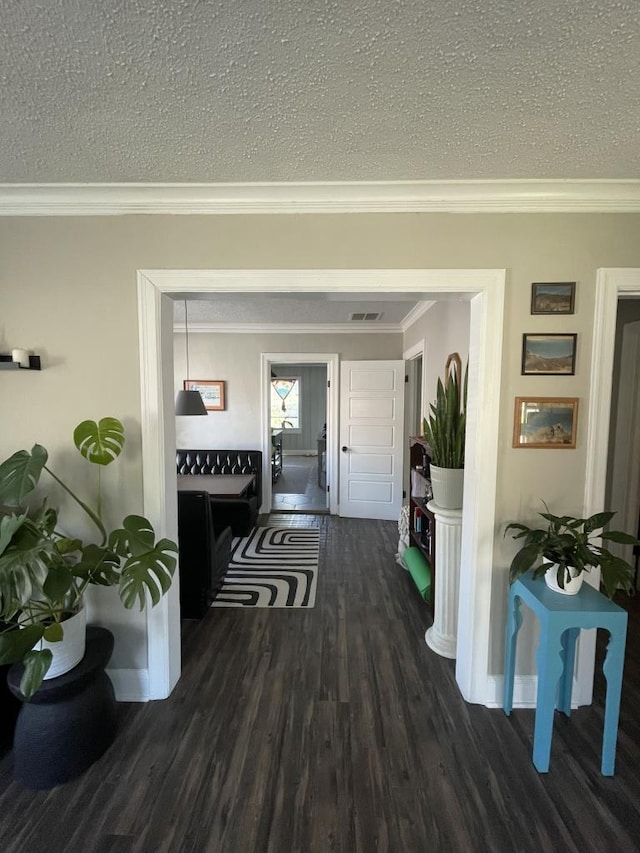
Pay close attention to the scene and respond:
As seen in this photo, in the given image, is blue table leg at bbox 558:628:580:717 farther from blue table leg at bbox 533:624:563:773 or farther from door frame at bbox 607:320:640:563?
door frame at bbox 607:320:640:563

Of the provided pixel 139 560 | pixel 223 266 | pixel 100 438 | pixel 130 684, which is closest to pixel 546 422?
pixel 223 266

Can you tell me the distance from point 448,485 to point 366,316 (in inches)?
110

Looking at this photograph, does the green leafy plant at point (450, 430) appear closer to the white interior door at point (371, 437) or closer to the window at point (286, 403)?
the white interior door at point (371, 437)

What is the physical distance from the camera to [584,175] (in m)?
1.55

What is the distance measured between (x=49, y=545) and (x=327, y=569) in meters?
2.42

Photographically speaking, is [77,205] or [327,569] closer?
[77,205]

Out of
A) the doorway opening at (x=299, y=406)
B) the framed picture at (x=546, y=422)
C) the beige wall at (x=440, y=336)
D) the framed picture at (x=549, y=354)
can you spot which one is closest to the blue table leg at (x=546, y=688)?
the framed picture at (x=546, y=422)

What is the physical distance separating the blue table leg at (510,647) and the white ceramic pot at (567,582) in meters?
0.17

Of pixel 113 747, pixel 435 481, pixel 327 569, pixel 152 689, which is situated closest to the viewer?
pixel 113 747

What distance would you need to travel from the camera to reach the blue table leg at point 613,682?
1452 millimetres

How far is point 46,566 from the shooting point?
52.5 inches

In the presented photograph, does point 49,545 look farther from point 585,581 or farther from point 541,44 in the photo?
point 585,581

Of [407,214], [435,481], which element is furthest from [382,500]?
[407,214]

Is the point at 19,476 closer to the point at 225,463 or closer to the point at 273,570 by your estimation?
the point at 273,570
